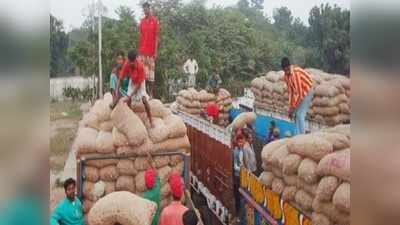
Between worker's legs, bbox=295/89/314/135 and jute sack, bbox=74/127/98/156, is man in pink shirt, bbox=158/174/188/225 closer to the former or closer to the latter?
jute sack, bbox=74/127/98/156

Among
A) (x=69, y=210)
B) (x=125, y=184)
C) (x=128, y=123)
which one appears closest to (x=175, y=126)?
(x=128, y=123)

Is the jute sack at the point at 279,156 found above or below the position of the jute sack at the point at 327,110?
below

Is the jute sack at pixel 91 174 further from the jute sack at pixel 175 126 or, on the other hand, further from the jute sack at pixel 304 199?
the jute sack at pixel 304 199

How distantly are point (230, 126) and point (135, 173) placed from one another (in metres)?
0.47

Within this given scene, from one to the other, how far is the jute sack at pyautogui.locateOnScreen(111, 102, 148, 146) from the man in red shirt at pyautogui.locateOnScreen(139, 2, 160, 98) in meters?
0.19

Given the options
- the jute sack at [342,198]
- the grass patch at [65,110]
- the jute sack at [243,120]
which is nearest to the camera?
the jute sack at [342,198]

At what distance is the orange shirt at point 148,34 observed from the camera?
7.11ft

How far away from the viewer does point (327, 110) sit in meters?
2.09

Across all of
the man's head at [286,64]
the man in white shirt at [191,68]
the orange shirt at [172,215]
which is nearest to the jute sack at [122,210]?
the orange shirt at [172,215]

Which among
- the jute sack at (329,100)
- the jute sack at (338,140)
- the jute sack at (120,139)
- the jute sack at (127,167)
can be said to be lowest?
the jute sack at (127,167)

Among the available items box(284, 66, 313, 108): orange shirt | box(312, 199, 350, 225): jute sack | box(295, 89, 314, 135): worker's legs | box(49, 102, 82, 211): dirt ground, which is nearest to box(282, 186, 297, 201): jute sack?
box(312, 199, 350, 225): jute sack

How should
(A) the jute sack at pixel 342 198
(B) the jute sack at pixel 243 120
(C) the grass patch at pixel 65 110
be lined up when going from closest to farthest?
(A) the jute sack at pixel 342 198 → (C) the grass patch at pixel 65 110 → (B) the jute sack at pixel 243 120

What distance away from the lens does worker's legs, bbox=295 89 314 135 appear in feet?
7.06

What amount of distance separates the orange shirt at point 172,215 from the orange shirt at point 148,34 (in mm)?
632
